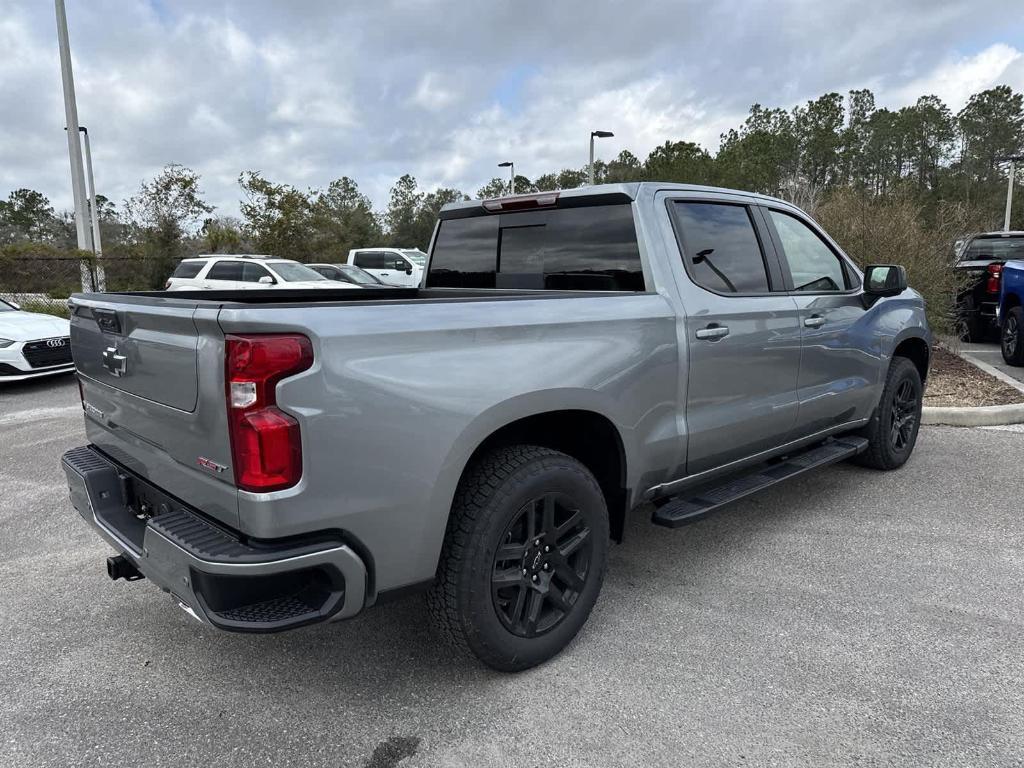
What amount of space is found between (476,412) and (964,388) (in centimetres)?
727

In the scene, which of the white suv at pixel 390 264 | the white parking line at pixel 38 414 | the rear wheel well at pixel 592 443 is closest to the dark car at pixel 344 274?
the white suv at pixel 390 264

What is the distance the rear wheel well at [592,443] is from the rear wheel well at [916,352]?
9.63 feet

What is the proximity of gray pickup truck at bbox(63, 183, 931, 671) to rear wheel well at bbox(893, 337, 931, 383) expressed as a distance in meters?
1.04

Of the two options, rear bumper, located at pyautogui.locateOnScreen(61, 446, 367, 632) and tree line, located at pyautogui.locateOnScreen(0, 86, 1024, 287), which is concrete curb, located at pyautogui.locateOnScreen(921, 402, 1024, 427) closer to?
rear bumper, located at pyautogui.locateOnScreen(61, 446, 367, 632)

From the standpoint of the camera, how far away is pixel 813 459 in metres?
4.08

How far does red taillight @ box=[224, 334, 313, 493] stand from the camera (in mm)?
1981

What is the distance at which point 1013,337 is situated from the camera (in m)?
9.01

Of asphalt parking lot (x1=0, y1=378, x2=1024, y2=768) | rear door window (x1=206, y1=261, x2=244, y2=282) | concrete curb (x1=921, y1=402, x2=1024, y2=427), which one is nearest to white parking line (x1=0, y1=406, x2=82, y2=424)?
asphalt parking lot (x1=0, y1=378, x2=1024, y2=768)

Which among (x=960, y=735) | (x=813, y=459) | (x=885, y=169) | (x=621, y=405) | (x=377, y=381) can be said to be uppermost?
(x=885, y=169)

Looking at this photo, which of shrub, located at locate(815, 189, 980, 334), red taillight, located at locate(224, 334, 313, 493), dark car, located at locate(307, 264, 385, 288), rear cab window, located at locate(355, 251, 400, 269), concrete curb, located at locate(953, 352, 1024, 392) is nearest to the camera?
red taillight, located at locate(224, 334, 313, 493)

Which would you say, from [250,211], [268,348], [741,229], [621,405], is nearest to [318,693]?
[268,348]

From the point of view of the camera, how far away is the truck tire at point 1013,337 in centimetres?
887

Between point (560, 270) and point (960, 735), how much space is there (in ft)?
7.98

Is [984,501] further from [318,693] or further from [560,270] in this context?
[318,693]
